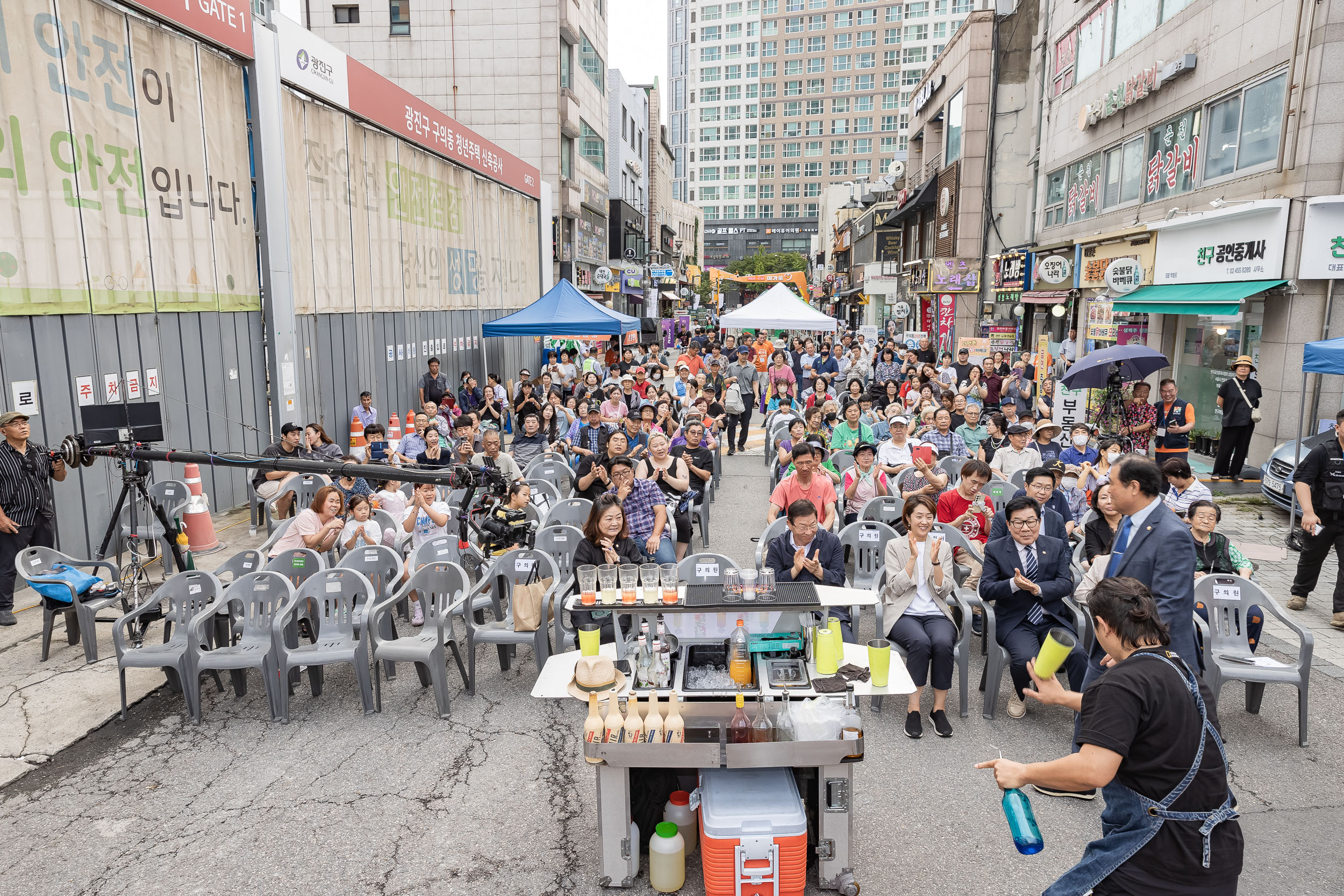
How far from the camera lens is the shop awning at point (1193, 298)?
13.0m

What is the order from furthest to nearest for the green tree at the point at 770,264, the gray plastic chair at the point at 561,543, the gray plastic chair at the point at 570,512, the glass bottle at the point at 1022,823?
the green tree at the point at 770,264 → the gray plastic chair at the point at 570,512 → the gray plastic chair at the point at 561,543 → the glass bottle at the point at 1022,823

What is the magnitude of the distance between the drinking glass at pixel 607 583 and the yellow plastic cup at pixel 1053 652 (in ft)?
7.79

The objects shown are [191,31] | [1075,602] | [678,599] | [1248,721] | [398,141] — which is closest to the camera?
[678,599]

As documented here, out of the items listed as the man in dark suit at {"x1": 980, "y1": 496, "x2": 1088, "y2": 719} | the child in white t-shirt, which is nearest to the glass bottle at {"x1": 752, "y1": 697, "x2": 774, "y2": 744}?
the man in dark suit at {"x1": 980, "y1": 496, "x2": 1088, "y2": 719}

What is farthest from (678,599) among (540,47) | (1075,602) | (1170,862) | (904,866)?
(540,47)

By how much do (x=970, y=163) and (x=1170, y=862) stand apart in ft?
96.7

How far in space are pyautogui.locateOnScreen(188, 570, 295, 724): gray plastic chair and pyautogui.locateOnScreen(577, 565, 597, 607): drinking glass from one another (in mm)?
2634

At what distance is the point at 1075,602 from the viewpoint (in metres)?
6.54

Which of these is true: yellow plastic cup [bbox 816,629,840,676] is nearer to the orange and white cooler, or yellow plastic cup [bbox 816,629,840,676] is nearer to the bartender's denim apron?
the orange and white cooler

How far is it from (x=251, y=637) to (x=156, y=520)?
13.2 ft

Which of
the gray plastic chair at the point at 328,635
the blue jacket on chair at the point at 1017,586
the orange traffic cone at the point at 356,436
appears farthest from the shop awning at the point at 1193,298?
the orange traffic cone at the point at 356,436

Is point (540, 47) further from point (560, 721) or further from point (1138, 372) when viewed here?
point (560, 721)

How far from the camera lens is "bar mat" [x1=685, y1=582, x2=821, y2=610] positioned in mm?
4668

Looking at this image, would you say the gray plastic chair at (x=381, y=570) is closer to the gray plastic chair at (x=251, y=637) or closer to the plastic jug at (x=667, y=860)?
the gray plastic chair at (x=251, y=637)
